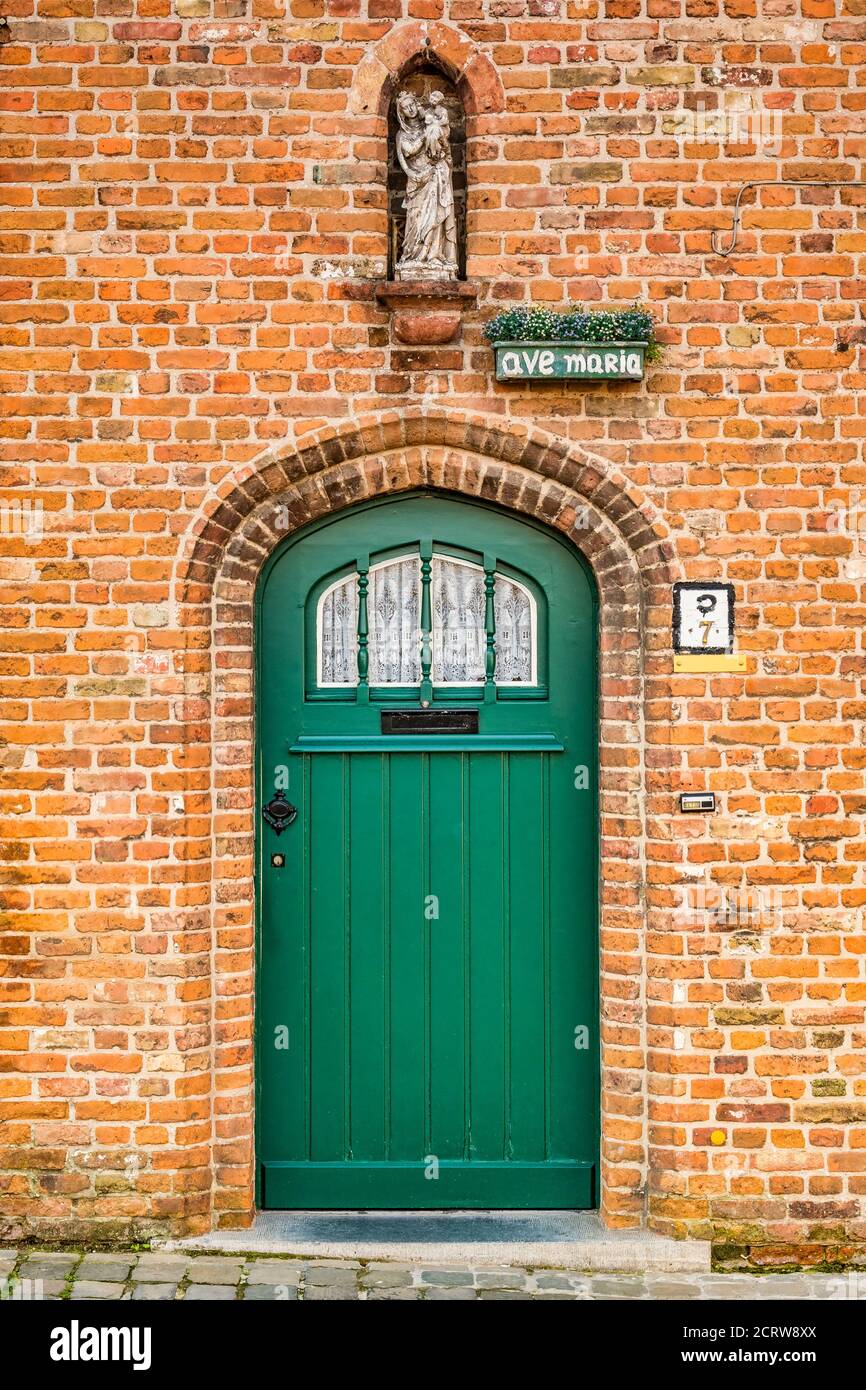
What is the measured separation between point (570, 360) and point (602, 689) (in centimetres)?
124

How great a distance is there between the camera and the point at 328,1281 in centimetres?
432

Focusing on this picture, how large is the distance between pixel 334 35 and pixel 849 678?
3.08 metres

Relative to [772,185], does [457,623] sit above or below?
below

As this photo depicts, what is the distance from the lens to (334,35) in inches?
178

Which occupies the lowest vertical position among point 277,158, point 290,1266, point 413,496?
point 290,1266

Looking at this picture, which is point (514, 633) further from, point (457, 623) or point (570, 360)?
point (570, 360)

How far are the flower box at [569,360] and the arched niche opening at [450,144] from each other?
0.43 m

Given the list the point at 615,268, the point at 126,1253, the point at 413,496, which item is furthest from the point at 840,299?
the point at 126,1253

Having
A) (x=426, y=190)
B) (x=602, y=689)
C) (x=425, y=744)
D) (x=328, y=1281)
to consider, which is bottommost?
(x=328, y=1281)

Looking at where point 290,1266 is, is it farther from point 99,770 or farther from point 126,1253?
point 99,770

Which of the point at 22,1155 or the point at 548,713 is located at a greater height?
the point at 548,713

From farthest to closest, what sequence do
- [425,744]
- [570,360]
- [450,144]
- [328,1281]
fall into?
[425,744]
[450,144]
[570,360]
[328,1281]

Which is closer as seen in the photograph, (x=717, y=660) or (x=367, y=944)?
(x=717, y=660)

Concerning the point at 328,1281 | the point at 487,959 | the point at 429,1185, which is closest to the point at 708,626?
the point at 487,959
